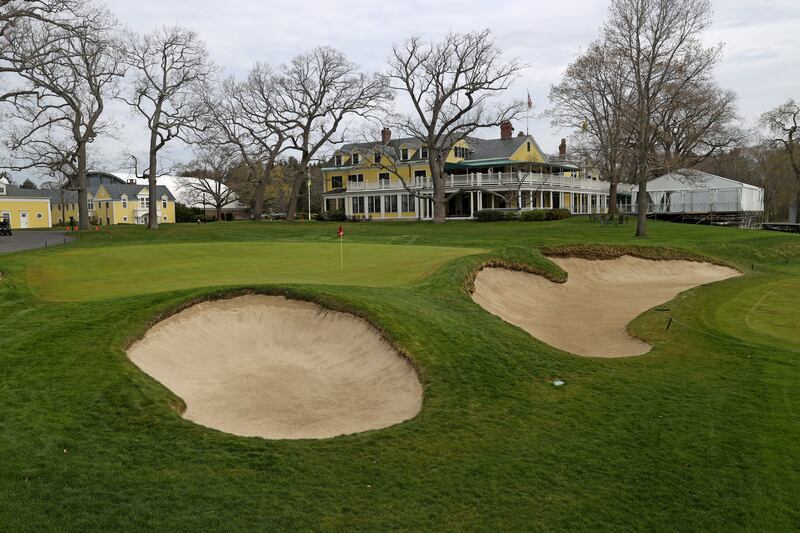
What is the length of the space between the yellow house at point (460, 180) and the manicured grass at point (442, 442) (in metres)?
48.8

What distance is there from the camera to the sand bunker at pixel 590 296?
1574cm

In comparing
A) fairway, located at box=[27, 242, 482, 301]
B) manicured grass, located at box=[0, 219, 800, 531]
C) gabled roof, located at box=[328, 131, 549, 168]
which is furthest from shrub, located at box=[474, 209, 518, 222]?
manicured grass, located at box=[0, 219, 800, 531]

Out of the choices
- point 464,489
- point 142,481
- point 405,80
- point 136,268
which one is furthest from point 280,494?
point 405,80

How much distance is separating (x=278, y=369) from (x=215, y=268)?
8994 millimetres

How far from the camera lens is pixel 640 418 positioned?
9586 millimetres

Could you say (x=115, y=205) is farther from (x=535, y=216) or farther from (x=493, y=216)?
(x=535, y=216)

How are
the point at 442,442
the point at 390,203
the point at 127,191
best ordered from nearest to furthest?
the point at 442,442, the point at 390,203, the point at 127,191

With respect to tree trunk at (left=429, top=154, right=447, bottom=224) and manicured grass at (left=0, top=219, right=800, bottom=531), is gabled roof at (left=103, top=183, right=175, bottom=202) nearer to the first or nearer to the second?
tree trunk at (left=429, top=154, right=447, bottom=224)

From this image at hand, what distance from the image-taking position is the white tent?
58781 millimetres

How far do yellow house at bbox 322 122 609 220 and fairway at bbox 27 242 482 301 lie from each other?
36.9m

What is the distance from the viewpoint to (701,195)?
60750mm

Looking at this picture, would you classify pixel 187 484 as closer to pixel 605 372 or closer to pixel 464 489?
pixel 464 489

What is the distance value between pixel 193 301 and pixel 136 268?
7214 millimetres

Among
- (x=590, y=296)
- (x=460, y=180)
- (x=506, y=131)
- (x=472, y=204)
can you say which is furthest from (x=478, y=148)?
(x=590, y=296)
